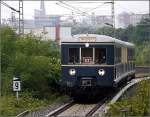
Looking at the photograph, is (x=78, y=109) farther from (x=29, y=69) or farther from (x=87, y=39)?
(x=29, y=69)

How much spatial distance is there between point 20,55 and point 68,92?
256cm

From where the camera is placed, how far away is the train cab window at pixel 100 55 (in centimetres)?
1812

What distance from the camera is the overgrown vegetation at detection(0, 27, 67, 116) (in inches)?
730

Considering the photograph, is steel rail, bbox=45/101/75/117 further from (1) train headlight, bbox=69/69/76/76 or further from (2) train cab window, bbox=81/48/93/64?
(2) train cab window, bbox=81/48/93/64

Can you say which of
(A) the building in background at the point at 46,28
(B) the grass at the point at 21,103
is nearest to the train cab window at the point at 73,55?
(A) the building in background at the point at 46,28

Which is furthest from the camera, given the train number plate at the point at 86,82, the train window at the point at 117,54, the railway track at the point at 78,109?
the train window at the point at 117,54

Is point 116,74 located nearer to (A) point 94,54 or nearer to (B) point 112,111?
(A) point 94,54

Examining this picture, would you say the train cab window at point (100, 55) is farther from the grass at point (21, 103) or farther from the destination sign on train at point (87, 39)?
the grass at point (21, 103)

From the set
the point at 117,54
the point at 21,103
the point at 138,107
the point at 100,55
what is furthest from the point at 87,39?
the point at 138,107

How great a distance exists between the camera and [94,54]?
59.4 feet

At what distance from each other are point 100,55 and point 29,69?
303 centimetres

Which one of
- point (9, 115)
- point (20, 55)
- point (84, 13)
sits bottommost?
point (9, 115)

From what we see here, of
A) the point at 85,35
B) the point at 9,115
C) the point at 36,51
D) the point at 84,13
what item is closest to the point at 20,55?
Answer: the point at 36,51

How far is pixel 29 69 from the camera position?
64.5 feet
